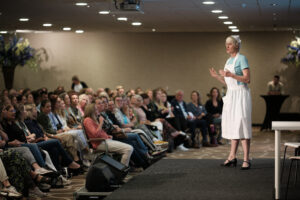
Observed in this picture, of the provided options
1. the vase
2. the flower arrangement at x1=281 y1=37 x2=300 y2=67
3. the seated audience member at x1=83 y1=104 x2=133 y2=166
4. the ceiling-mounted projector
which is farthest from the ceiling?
the seated audience member at x1=83 y1=104 x2=133 y2=166

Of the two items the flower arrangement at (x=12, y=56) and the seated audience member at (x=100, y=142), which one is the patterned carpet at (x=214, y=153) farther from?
the flower arrangement at (x=12, y=56)

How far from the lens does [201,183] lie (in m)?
5.38

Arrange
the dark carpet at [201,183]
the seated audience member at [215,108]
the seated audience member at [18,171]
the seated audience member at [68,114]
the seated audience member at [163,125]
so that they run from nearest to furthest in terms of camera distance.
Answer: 1. the dark carpet at [201,183]
2. the seated audience member at [18,171]
3. the seated audience member at [68,114]
4. the seated audience member at [163,125]
5. the seated audience member at [215,108]

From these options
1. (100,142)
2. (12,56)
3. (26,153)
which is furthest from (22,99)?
(12,56)

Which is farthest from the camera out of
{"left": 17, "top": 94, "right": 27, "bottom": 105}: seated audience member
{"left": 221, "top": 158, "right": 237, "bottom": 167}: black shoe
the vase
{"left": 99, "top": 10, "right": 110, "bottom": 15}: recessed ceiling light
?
the vase

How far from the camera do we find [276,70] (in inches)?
695

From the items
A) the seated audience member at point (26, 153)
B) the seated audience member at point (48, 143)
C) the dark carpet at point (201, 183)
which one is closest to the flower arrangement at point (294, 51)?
the dark carpet at point (201, 183)

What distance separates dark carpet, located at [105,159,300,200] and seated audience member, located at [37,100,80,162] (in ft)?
5.71

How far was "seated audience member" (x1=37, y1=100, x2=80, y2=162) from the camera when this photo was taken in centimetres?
779

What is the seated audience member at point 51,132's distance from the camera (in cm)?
779

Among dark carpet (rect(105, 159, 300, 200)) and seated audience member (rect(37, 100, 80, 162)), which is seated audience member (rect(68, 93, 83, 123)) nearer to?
seated audience member (rect(37, 100, 80, 162))

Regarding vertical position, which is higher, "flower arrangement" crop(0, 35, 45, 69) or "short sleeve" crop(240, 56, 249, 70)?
"flower arrangement" crop(0, 35, 45, 69)

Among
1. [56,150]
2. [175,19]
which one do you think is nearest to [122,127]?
[56,150]

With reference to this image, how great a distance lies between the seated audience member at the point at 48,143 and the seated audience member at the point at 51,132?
24cm
